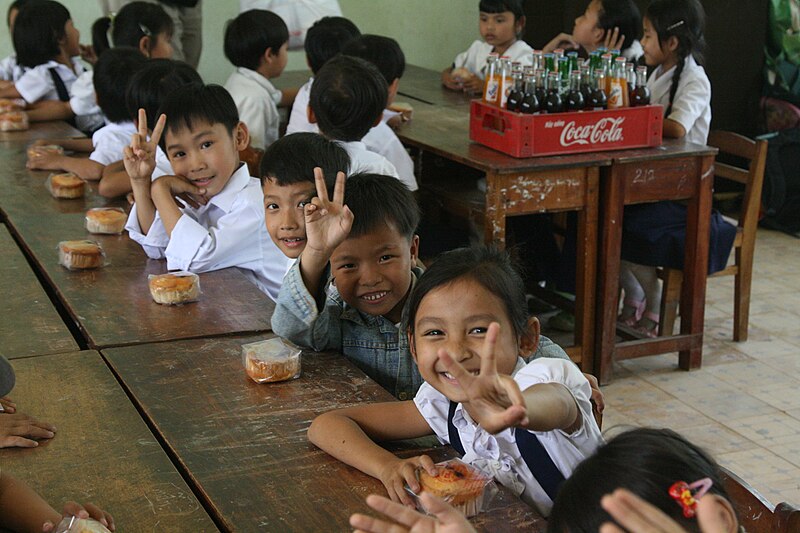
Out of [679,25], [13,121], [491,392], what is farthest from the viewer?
[13,121]

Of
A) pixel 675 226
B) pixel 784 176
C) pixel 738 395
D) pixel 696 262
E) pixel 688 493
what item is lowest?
pixel 738 395

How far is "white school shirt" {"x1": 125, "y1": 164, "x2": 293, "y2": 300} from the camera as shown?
2490 millimetres

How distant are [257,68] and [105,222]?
1832 millimetres

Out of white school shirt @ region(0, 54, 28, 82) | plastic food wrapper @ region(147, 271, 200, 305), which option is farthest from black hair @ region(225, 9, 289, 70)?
plastic food wrapper @ region(147, 271, 200, 305)

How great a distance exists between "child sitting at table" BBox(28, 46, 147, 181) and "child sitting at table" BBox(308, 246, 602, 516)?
2110 mm

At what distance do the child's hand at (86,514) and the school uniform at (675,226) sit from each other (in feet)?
8.79

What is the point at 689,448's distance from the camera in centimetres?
114

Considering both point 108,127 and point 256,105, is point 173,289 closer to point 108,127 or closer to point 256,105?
point 108,127

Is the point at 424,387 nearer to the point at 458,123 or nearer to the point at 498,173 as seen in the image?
the point at 498,173

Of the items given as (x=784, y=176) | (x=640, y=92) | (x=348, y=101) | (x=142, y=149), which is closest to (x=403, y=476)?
(x=142, y=149)

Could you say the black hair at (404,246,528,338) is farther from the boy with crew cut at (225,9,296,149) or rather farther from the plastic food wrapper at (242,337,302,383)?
the boy with crew cut at (225,9,296,149)

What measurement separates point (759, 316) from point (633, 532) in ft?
11.7

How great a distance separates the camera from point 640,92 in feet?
11.3

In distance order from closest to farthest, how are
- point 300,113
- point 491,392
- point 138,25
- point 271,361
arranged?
point 491,392 < point 271,361 < point 300,113 < point 138,25
